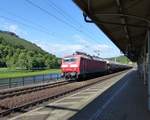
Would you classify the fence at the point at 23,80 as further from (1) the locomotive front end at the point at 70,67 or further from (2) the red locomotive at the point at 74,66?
(2) the red locomotive at the point at 74,66

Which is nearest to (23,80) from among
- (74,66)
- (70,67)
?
(74,66)

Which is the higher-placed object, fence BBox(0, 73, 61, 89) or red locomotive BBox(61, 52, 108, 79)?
red locomotive BBox(61, 52, 108, 79)

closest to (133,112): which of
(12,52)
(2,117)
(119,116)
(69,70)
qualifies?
(119,116)

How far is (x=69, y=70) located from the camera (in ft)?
132

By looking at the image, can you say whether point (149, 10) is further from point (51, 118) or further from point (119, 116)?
point (51, 118)

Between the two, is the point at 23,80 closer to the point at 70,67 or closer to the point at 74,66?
the point at 74,66

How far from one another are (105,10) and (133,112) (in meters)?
4.44

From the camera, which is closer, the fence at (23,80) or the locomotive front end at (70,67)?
the fence at (23,80)

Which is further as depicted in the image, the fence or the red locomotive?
the red locomotive

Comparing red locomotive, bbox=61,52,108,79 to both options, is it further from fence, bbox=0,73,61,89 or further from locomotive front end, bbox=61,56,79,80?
fence, bbox=0,73,61,89

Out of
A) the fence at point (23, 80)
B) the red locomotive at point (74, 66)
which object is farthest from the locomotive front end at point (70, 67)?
the fence at point (23, 80)

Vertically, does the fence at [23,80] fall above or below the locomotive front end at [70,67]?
below

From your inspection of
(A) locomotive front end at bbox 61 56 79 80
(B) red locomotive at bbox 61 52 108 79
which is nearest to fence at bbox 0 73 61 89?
(A) locomotive front end at bbox 61 56 79 80

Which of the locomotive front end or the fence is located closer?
the fence
